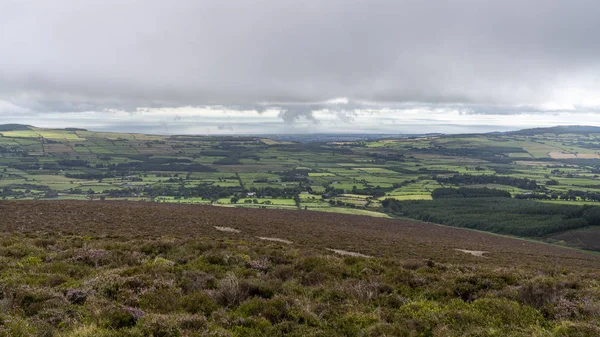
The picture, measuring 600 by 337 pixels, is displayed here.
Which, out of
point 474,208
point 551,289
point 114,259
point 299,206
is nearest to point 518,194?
point 474,208

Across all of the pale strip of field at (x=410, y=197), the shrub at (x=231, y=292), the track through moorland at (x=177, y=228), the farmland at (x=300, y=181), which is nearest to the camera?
the shrub at (x=231, y=292)

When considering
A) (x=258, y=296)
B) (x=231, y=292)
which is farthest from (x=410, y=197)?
(x=231, y=292)

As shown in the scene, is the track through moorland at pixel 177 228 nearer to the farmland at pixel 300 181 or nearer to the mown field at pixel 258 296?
the mown field at pixel 258 296

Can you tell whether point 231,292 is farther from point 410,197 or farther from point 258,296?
point 410,197

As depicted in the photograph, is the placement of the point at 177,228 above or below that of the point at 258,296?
below

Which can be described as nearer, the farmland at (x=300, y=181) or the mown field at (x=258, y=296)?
the mown field at (x=258, y=296)

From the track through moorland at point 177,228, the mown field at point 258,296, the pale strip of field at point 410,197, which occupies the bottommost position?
the pale strip of field at point 410,197

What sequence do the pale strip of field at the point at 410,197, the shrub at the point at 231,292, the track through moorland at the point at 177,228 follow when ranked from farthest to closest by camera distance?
the pale strip of field at the point at 410,197 → the track through moorland at the point at 177,228 → the shrub at the point at 231,292

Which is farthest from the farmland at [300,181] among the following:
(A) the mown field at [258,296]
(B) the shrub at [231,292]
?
(B) the shrub at [231,292]
